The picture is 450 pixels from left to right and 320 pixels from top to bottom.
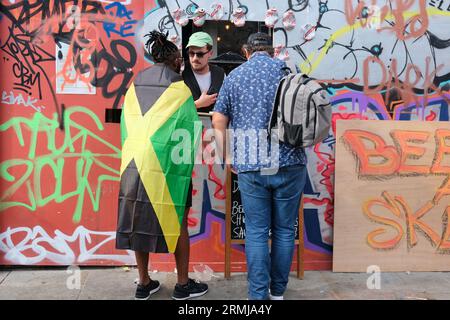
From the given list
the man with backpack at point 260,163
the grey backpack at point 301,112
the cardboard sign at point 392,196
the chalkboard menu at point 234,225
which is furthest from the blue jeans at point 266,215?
the cardboard sign at point 392,196

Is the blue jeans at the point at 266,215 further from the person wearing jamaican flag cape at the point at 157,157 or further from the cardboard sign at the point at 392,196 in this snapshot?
the cardboard sign at the point at 392,196

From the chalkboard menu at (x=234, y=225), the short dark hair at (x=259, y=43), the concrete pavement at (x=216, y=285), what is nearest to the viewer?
the short dark hair at (x=259, y=43)

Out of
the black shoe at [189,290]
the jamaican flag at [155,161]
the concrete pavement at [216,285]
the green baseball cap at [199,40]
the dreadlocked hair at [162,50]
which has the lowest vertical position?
the concrete pavement at [216,285]

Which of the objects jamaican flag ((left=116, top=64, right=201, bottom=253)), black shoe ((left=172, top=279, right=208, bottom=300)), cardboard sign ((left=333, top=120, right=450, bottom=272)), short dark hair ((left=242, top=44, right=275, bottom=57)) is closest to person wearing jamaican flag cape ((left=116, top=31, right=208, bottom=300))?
jamaican flag ((left=116, top=64, right=201, bottom=253))

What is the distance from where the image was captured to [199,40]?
3.90m

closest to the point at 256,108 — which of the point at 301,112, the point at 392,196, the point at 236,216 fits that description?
the point at 301,112

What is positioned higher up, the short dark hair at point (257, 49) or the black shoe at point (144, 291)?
the short dark hair at point (257, 49)

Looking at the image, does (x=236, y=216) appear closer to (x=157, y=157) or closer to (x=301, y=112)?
(x=157, y=157)

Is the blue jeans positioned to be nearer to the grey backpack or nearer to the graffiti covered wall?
the grey backpack

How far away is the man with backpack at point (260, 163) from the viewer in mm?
3334

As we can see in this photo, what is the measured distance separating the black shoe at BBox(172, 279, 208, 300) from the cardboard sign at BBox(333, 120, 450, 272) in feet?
4.06

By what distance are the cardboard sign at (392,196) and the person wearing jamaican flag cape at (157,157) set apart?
151 cm

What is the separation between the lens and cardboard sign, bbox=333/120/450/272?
4305mm

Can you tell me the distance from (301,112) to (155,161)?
103cm
